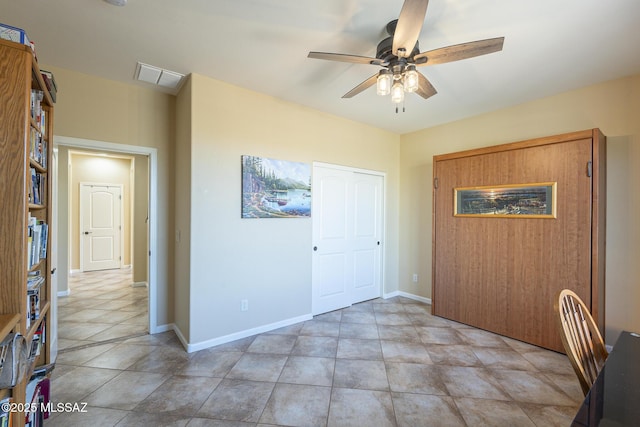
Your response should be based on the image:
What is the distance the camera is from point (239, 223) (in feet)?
9.73

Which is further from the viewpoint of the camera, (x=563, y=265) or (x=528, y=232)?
(x=528, y=232)

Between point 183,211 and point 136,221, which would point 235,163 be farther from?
point 136,221

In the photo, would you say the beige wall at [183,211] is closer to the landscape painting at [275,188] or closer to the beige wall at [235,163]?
the beige wall at [235,163]

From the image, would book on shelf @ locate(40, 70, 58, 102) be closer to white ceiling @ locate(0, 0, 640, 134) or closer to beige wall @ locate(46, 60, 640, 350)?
white ceiling @ locate(0, 0, 640, 134)

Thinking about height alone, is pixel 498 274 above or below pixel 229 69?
below

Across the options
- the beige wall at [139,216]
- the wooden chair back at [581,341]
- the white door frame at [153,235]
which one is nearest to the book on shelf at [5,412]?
the white door frame at [153,235]

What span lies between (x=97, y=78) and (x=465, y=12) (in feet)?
10.9

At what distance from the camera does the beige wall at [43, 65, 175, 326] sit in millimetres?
2629

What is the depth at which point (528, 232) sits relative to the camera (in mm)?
2924

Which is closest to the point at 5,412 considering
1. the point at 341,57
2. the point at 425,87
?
the point at 341,57

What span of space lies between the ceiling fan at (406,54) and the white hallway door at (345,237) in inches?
71.8

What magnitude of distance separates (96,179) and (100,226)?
3.62 ft

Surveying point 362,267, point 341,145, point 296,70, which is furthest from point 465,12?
point 362,267

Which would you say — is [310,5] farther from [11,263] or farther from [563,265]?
[563,265]
